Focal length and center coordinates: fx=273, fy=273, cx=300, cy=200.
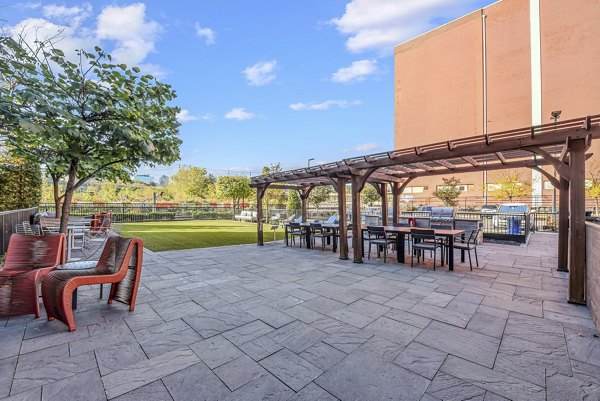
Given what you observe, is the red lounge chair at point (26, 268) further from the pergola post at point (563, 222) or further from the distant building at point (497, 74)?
the distant building at point (497, 74)

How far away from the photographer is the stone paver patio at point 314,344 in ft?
6.23

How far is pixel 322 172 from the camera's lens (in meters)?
7.04

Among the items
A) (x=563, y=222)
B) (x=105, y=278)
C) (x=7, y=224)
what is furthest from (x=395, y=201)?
(x=7, y=224)

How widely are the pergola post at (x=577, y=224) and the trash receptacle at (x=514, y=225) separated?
6.47 m

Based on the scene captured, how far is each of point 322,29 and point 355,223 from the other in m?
10.4

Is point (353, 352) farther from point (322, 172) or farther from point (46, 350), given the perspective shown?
point (322, 172)

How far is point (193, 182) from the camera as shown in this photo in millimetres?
27828

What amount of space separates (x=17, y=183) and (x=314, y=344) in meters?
9.38

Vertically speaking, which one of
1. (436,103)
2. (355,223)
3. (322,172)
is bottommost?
(355,223)

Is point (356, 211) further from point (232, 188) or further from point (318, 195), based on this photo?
point (232, 188)

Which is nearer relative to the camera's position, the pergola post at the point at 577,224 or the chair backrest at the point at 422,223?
the pergola post at the point at 577,224

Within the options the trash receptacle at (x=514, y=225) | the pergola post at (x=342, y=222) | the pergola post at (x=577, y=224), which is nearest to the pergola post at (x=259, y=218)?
the pergola post at (x=342, y=222)

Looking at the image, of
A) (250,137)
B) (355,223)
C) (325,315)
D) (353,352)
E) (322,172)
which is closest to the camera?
(353,352)

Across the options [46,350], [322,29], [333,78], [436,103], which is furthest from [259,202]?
[436,103]
